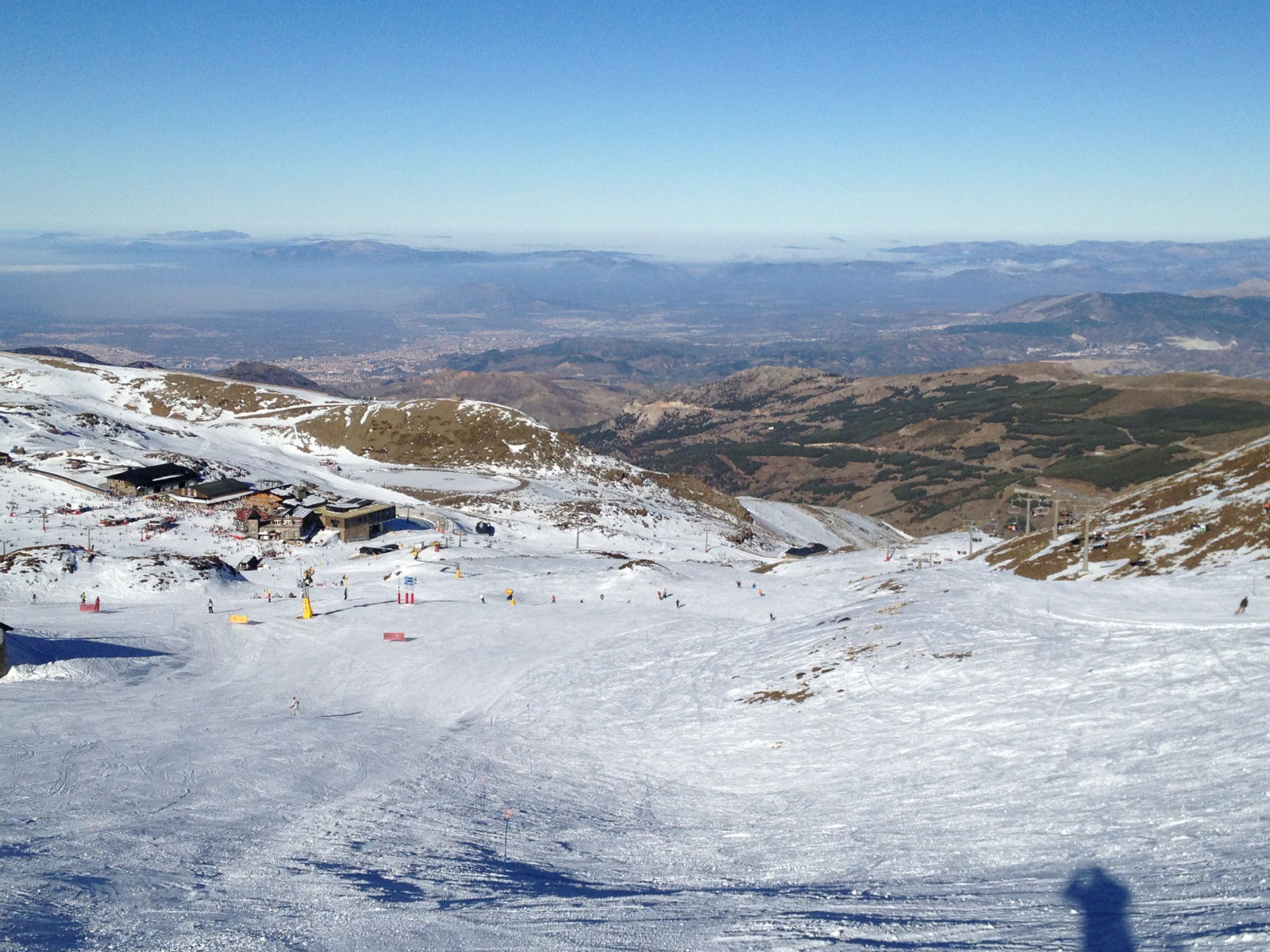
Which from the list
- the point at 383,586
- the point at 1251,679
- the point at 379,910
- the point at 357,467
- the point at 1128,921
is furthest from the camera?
the point at 357,467

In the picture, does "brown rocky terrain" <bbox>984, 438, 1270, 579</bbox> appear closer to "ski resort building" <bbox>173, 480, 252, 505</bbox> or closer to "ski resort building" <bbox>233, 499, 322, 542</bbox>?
"ski resort building" <bbox>233, 499, 322, 542</bbox>

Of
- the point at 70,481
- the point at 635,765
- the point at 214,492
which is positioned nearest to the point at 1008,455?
the point at 214,492

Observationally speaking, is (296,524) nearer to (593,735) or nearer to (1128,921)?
(593,735)

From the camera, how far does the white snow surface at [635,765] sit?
15.0m

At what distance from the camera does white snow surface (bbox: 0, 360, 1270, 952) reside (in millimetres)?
15031

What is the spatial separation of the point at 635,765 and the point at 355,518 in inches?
1922

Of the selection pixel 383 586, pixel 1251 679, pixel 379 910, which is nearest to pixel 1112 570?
pixel 1251 679

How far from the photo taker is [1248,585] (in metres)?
32.5

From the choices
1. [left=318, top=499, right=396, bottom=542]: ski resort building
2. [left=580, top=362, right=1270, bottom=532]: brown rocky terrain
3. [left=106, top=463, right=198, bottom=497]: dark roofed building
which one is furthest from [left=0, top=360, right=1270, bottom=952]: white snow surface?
[left=580, top=362, right=1270, bottom=532]: brown rocky terrain

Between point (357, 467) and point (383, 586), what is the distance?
181ft

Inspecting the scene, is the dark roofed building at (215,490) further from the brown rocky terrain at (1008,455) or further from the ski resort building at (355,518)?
the brown rocky terrain at (1008,455)

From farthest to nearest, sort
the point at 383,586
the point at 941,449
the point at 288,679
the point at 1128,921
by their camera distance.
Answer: the point at 941,449, the point at 383,586, the point at 288,679, the point at 1128,921

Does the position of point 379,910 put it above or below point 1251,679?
below

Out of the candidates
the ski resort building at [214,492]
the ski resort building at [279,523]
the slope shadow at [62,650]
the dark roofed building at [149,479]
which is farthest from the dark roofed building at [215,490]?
the slope shadow at [62,650]
